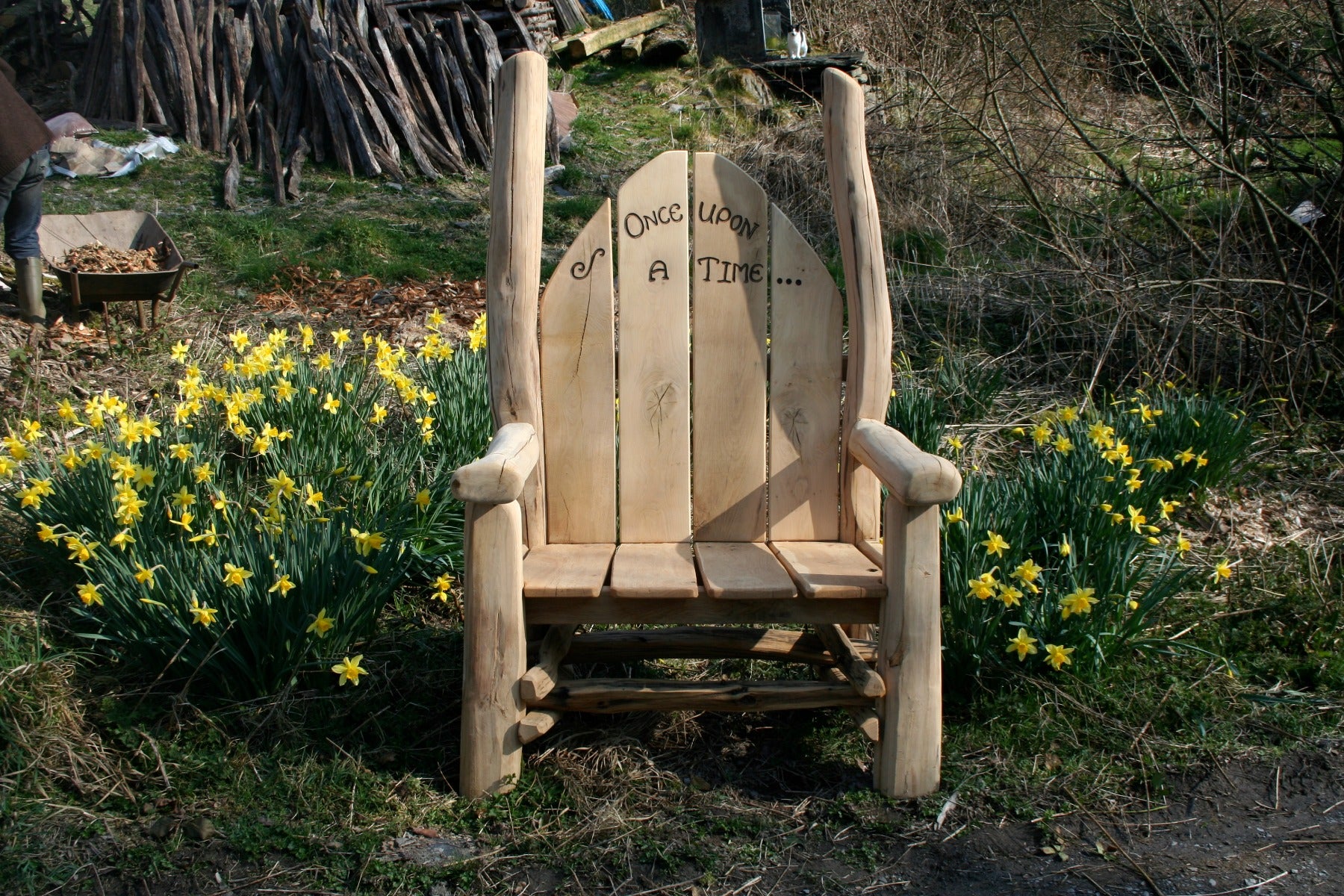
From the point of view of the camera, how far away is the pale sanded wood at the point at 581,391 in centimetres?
241

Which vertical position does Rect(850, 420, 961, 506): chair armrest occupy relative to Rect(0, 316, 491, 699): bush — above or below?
above

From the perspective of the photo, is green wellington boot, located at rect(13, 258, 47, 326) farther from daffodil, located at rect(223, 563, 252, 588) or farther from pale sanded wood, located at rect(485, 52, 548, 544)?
pale sanded wood, located at rect(485, 52, 548, 544)

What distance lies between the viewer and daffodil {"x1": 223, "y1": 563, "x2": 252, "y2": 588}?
86.9 inches

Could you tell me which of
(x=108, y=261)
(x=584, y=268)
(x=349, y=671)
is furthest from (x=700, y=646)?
(x=108, y=261)

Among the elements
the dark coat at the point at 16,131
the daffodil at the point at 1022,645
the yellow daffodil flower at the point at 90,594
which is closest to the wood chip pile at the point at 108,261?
the dark coat at the point at 16,131

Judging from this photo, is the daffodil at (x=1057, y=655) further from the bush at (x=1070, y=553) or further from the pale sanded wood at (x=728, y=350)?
the pale sanded wood at (x=728, y=350)

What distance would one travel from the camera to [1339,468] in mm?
3791

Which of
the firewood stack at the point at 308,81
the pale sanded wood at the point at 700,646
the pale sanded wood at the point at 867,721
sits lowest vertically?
the pale sanded wood at the point at 867,721

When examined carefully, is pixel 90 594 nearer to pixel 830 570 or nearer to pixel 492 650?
pixel 492 650

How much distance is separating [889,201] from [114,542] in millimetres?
4117

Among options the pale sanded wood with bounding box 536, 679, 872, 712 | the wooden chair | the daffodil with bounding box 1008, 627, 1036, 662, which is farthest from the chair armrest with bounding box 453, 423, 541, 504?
the daffodil with bounding box 1008, 627, 1036, 662

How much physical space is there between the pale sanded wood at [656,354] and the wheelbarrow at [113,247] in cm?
298

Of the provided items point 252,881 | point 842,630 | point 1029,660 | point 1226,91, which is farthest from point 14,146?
point 1226,91

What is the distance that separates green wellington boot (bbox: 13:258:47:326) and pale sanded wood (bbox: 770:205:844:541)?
3824mm
